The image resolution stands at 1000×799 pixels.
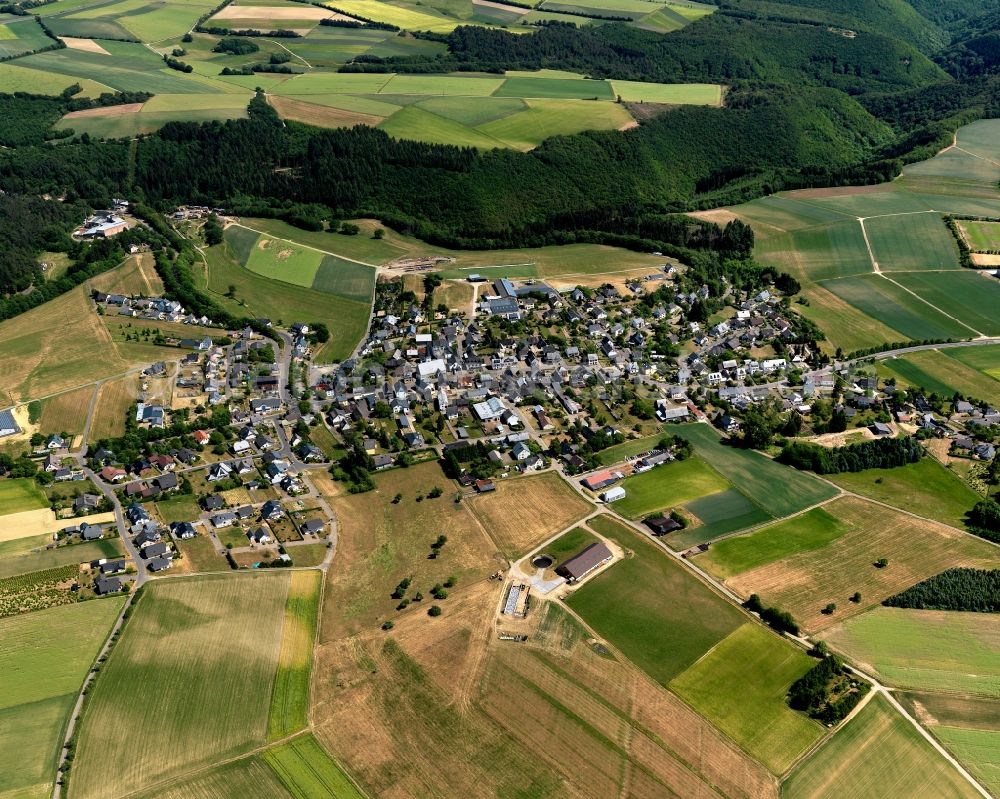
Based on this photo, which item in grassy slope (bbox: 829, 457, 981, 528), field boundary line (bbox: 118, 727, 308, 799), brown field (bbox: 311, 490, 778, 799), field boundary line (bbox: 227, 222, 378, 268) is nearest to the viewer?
field boundary line (bbox: 118, 727, 308, 799)

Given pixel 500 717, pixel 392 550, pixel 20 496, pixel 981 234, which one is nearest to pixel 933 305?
pixel 981 234

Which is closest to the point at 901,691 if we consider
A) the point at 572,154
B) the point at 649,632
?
the point at 649,632

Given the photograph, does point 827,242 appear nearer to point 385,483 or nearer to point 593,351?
point 593,351

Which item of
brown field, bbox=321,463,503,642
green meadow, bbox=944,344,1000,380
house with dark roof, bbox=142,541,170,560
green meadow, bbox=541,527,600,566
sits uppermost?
green meadow, bbox=944,344,1000,380

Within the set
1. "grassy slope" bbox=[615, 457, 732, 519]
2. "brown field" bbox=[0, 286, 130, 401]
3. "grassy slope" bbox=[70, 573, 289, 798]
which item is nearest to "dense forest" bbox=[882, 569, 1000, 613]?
"grassy slope" bbox=[615, 457, 732, 519]

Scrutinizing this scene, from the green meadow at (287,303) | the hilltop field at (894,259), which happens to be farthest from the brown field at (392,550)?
the hilltop field at (894,259)

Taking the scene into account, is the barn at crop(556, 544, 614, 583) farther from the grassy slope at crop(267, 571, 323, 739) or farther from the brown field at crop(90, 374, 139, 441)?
the brown field at crop(90, 374, 139, 441)
